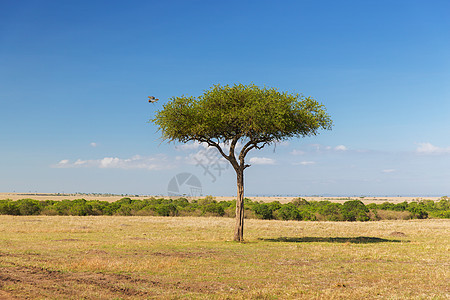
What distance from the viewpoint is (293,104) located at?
28266mm

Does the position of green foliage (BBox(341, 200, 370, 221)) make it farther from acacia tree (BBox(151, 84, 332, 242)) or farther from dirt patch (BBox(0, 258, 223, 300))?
dirt patch (BBox(0, 258, 223, 300))

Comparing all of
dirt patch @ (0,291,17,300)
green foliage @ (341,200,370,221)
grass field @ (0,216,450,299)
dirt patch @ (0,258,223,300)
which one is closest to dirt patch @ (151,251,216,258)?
grass field @ (0,216,450,299)

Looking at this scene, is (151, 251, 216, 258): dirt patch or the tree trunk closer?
(151, 251, 216, 258): dirt patch

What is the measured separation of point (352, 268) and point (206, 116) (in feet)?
50.1

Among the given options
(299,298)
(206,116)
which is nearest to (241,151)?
(206,116)

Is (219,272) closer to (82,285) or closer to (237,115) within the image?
(82,285)

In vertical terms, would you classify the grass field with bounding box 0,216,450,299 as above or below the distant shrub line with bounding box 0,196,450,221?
above

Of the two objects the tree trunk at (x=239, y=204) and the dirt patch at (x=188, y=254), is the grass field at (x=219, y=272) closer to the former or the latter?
the dirt patch at (x=188, y=254)

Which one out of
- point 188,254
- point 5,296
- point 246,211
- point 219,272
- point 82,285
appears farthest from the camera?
point 246,211

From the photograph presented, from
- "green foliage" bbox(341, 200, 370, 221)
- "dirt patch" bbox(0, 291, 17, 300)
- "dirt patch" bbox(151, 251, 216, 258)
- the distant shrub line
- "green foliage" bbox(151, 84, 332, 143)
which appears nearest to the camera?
"dirt patch" bbox(0, 291, 17, 300)

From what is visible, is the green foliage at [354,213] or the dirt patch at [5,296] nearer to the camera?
the dirt patch at [5,296]

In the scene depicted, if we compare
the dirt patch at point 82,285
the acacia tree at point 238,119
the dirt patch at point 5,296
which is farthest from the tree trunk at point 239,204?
the dirt patch at point 5,296

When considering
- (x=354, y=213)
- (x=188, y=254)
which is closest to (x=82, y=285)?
(x=188, y=254)

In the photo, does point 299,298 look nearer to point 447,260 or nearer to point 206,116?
point 447,260
